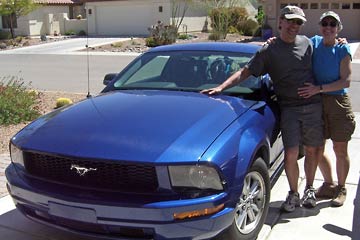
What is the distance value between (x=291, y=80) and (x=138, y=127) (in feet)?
4.65

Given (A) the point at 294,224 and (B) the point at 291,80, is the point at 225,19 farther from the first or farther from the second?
(A) the point at 294,224

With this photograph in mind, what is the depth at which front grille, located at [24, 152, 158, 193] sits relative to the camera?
292 centimetres

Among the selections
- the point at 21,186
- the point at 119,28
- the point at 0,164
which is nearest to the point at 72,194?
the point at 21,186

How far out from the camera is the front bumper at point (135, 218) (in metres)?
2.81

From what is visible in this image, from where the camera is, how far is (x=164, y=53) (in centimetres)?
493

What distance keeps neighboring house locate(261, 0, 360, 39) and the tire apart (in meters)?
25.0

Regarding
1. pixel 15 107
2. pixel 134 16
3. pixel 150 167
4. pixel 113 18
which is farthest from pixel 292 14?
pixel 113 18

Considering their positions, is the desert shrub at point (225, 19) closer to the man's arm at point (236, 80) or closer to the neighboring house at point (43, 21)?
the neighboring house at point (43, 21)

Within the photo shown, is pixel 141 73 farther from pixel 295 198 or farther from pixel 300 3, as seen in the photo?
pixel 300 3

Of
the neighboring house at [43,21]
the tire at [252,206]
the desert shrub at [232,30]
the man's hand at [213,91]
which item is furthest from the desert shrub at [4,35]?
the tire at [252,206]

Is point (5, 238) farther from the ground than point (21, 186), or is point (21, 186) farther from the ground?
point (21, 186)

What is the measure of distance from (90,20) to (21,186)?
35696 mm

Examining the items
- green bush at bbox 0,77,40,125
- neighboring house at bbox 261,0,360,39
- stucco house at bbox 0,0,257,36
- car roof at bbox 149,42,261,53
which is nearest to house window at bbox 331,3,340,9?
neighboring house at bbox 261,0,360,39

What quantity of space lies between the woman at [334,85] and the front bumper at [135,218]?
59.3 inches
